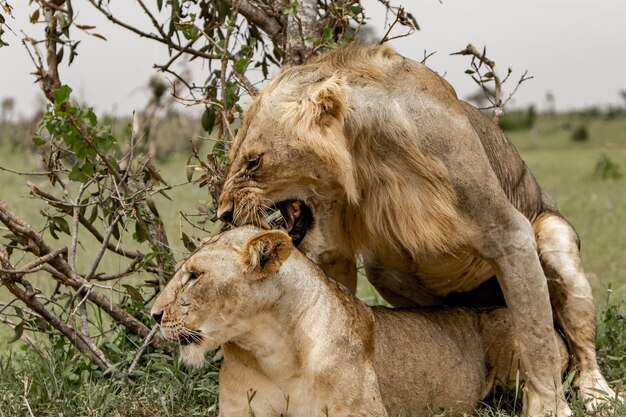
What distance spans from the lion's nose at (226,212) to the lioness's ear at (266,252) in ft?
0.82

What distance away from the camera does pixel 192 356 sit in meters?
3.37

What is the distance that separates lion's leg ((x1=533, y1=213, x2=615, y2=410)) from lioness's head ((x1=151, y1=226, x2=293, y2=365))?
1.31 meters

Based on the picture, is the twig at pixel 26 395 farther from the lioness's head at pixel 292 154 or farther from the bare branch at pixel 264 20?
the bare branch at pixel 264 20

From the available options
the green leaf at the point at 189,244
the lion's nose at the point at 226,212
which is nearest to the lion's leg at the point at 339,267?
the lion's nose at the point at 226,212

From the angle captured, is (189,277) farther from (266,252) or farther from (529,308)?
(529,308)

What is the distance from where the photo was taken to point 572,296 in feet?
13.8

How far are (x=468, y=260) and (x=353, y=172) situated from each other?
2.64 feet

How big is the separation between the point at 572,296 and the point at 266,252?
1.46 m

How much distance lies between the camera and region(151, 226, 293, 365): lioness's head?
3.35m

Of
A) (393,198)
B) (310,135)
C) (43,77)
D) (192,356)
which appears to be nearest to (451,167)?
(393,198)

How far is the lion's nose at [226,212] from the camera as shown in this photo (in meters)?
3.57

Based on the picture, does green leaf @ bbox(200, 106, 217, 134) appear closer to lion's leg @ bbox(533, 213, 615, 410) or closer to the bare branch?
the bare branch

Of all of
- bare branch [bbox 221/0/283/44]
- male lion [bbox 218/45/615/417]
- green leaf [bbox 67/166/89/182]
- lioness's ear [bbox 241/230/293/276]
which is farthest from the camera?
bare branch [bbox 221/0/283/44]

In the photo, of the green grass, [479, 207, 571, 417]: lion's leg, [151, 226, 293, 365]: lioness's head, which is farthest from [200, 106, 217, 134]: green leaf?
the green grass
